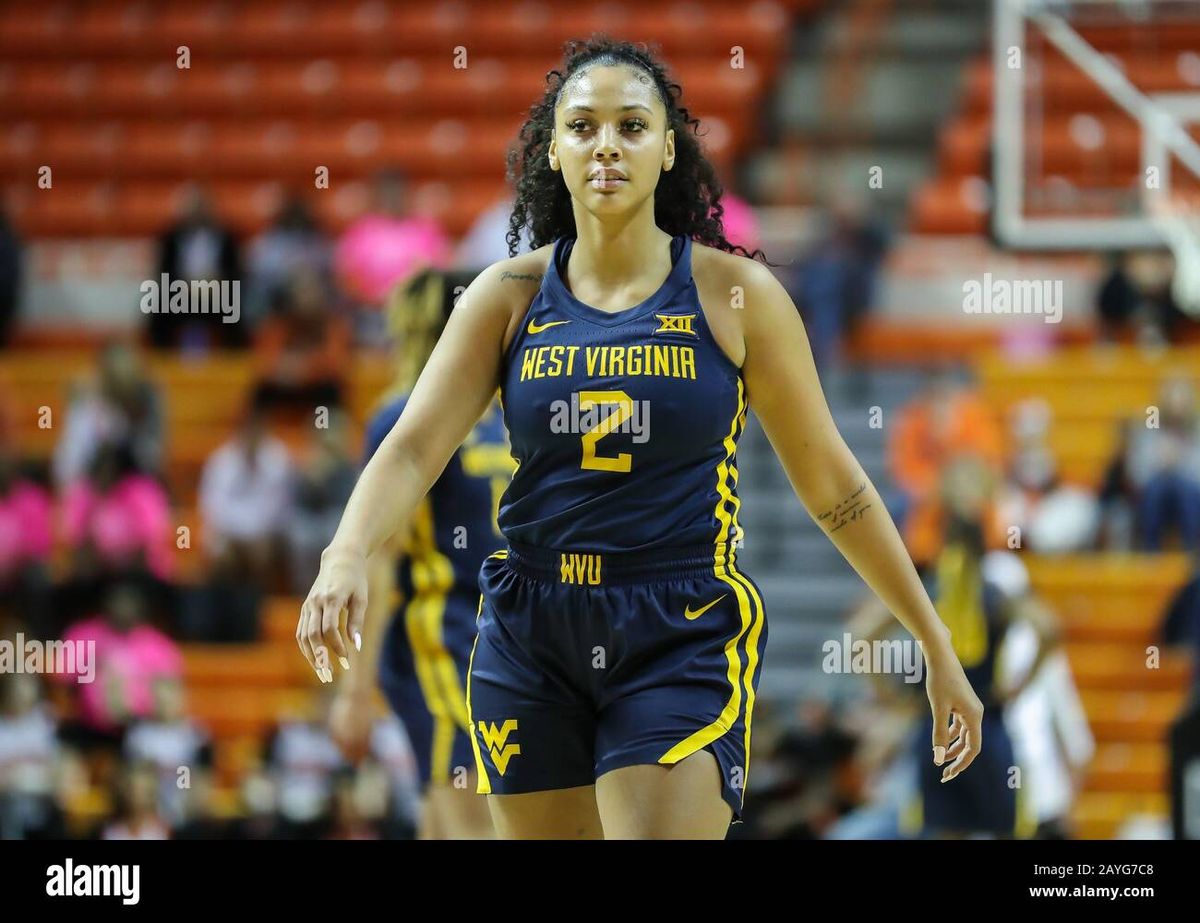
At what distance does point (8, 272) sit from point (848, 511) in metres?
8.20

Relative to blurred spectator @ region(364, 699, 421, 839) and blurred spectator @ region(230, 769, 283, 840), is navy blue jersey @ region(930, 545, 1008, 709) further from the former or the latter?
blurred spectator @ region(230, 769, 283, 840)

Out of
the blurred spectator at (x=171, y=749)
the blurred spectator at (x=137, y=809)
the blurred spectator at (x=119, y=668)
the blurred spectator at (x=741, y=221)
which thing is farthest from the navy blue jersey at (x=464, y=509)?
the blurred spectator at (x=741, y=221)

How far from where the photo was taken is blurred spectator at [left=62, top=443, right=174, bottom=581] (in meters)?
9.39

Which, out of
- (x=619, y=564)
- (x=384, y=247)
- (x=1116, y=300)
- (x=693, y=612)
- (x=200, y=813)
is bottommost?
(x=200, y=813)

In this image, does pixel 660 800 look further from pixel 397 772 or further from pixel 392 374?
pixel 392 374

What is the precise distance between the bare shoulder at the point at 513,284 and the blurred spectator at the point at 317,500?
540 cm

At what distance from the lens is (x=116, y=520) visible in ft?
31.5

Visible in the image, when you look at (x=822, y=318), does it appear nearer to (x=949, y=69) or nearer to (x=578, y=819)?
(x=949, y=69)

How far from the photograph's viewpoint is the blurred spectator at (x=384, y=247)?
11.0 meters

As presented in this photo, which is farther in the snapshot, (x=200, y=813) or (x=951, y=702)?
(x=200, y=813)

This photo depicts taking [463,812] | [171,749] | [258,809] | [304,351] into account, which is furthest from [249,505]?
[463,812]

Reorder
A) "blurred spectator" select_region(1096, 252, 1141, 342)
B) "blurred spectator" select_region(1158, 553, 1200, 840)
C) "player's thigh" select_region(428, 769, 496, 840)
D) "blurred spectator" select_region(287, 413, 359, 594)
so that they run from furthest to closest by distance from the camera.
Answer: "blurred spectator" select_region(1096, 252, 1141, 342) → "blurred spectator" select_region(287, 413, 359, 594) → "blurred spectator" select_region(1158, 553, 1200, 840) → "player's thigh" select_region(428, 769, 496, 840)

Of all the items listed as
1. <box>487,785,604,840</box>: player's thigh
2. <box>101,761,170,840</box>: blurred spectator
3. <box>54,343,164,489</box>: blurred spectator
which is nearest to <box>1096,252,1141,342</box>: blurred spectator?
<box>54,343,164,489</box>: blurred spectator

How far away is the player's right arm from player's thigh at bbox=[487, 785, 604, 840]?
1.49ft
